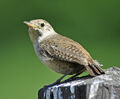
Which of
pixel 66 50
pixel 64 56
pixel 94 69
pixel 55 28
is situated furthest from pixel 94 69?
pixel 55 28

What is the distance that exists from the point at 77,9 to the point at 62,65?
376 cm

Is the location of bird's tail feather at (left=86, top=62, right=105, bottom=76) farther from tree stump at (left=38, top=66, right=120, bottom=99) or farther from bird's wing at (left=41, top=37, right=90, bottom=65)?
tree stump at (left=38, top=66, right=120, bottom=99)

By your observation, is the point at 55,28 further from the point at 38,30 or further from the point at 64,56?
the point at 64,56

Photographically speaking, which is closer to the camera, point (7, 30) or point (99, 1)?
point (7, 30)

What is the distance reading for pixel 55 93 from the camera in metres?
3.70

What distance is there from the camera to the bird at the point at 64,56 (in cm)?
438

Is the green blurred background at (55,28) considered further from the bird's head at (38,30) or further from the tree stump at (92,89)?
the tree stump at (92,89)

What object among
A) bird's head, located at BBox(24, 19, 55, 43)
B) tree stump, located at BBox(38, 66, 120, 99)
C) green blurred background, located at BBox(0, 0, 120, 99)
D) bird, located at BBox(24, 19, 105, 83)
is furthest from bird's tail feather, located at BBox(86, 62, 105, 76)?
green blurred background, located at BBox(0, 0, 120, 99)

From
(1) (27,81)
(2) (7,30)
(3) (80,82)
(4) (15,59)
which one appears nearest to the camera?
(3) (80,82)

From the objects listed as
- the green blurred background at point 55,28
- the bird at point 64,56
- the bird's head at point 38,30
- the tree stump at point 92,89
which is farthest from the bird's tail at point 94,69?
the green blurred background at point 55,28

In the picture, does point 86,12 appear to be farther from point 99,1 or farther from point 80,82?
point 80,82

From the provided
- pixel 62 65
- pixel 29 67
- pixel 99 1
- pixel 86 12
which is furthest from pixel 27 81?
pixel 99 1

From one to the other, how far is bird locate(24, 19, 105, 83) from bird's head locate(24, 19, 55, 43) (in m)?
0.04

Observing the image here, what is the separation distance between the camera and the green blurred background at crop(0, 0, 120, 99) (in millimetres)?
6328
